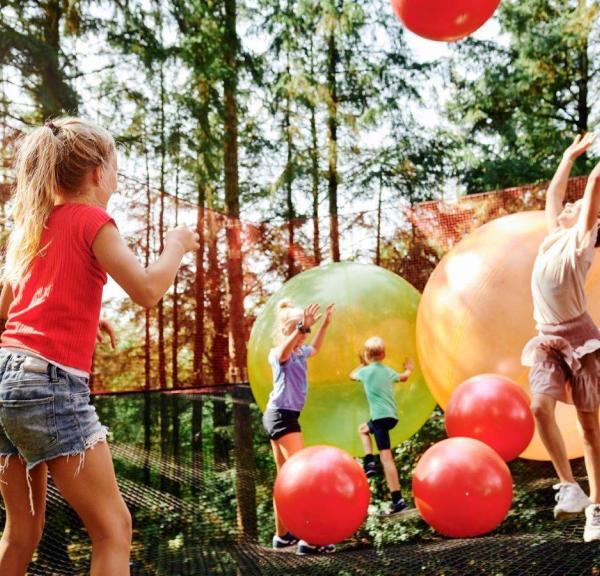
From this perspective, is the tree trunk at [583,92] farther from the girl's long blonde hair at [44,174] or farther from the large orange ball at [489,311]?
the girl's long blonde hair at [44,174]

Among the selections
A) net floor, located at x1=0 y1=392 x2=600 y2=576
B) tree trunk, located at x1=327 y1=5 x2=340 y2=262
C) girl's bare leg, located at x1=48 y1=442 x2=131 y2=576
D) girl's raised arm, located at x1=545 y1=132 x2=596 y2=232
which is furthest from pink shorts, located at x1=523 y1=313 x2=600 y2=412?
tree trunk, located at x1=327 y1=5 x2=340 y2=262

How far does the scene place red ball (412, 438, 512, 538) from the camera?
2.98 m

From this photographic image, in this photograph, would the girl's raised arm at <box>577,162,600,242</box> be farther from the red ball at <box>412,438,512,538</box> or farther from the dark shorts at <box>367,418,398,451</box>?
the dark shorts at <box>367,418,398,451</box>

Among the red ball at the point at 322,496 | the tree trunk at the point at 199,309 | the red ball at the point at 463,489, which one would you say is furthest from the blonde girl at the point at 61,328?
the tree trunk at the point at 199,309

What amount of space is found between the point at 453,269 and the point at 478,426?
3.89ft

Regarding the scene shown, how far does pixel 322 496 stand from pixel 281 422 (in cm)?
83

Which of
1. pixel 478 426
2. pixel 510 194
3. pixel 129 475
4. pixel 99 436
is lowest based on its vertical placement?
pixel 99 436

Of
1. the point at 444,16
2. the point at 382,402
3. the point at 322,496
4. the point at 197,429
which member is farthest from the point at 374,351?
the point at 197,429

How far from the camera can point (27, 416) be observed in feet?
5.28

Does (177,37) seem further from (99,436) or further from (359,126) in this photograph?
(99,436)

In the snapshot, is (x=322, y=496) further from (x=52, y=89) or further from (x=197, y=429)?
(x=52, y=89)

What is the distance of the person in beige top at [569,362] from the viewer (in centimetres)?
292

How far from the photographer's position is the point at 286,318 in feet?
13.8

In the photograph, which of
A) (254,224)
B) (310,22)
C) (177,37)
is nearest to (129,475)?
(254,224)
